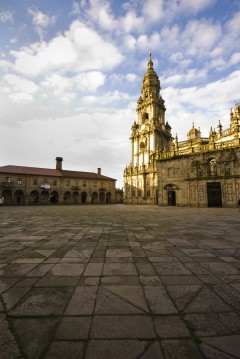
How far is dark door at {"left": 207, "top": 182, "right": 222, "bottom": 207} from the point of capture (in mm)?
25103

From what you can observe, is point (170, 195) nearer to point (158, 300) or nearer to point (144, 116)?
point (158, 300)

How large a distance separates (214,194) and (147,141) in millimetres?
31758

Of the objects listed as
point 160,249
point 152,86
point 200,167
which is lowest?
point 160,249

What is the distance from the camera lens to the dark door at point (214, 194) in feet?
82.4

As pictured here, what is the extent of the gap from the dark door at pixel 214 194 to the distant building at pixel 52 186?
34.0m

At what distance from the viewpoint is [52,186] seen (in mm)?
47219

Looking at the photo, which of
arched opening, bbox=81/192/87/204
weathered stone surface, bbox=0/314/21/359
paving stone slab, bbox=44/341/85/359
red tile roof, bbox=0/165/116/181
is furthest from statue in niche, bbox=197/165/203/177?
arched opening, bbox=81/192/87/204

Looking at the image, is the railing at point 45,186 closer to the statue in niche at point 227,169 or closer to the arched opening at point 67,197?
the arched opening at point 67,197

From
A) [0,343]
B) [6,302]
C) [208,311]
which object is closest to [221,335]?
[208,311]

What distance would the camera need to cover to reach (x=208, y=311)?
85.7 inches

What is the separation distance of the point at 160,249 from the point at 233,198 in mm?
23216

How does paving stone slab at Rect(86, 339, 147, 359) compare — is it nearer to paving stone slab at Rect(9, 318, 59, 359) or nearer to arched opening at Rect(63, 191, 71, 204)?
paving stone slab at Rect(9, 318, 59, 359)

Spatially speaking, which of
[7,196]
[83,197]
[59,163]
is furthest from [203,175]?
[7,196]

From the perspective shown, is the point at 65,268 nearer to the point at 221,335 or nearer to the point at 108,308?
the point at 108,308
